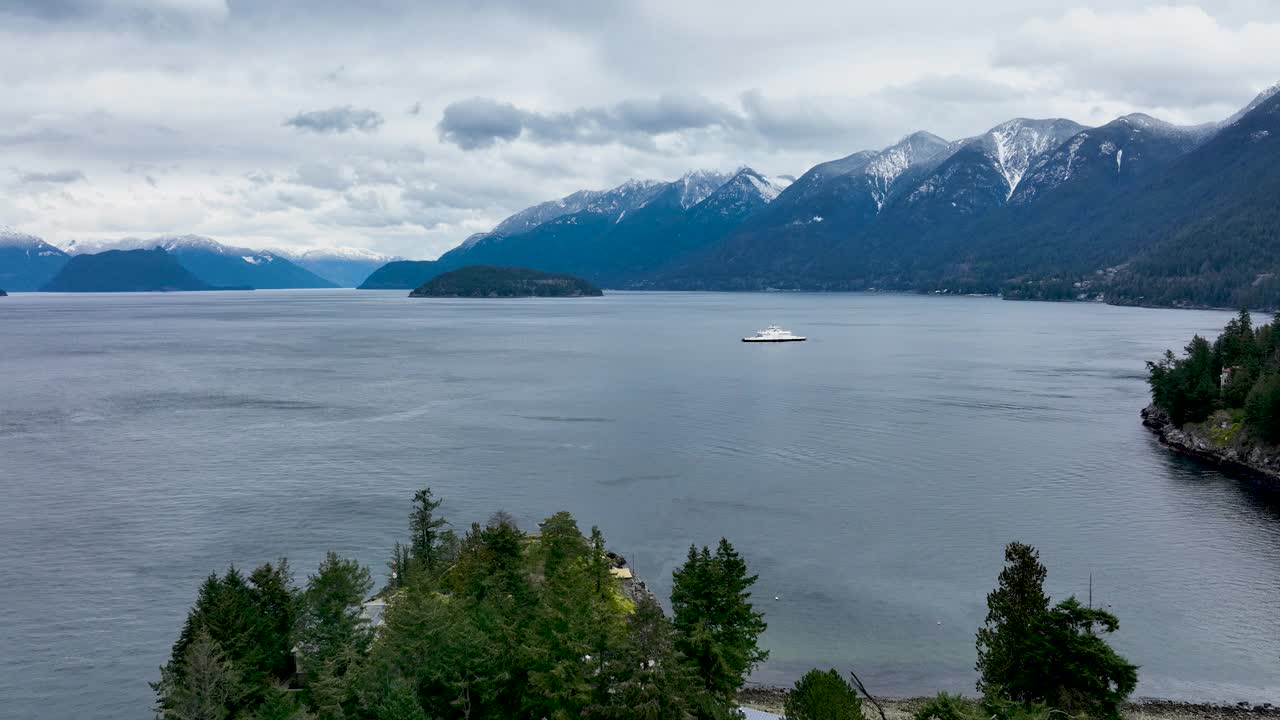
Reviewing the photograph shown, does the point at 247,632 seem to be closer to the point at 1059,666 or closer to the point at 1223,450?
the point at 1059,666

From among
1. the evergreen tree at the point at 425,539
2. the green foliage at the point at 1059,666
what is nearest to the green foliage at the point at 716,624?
the green foliage at the point at 1059,666

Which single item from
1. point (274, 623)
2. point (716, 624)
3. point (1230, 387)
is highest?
point (1230, 387)

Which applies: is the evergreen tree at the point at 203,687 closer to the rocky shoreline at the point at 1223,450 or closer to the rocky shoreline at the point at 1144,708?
the rocky shoreline at the point at 1144,708

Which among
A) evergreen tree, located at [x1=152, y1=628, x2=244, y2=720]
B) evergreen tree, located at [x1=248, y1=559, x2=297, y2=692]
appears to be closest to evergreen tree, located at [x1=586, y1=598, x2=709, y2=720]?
evergreen tree, located at [x1=152, y1=628, x2=244, y2=720]

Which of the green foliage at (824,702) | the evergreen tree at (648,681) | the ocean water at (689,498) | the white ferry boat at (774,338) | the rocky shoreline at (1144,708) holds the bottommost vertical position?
the rocky shoreline at (1144,708)

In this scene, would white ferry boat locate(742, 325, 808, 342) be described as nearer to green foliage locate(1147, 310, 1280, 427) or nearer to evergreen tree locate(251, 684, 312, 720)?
green foliage locate(1147, 310, 1280, 427)

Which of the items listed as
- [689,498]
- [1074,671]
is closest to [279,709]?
[1074,671]

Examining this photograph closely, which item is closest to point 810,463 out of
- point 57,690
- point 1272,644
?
point 1272,644
